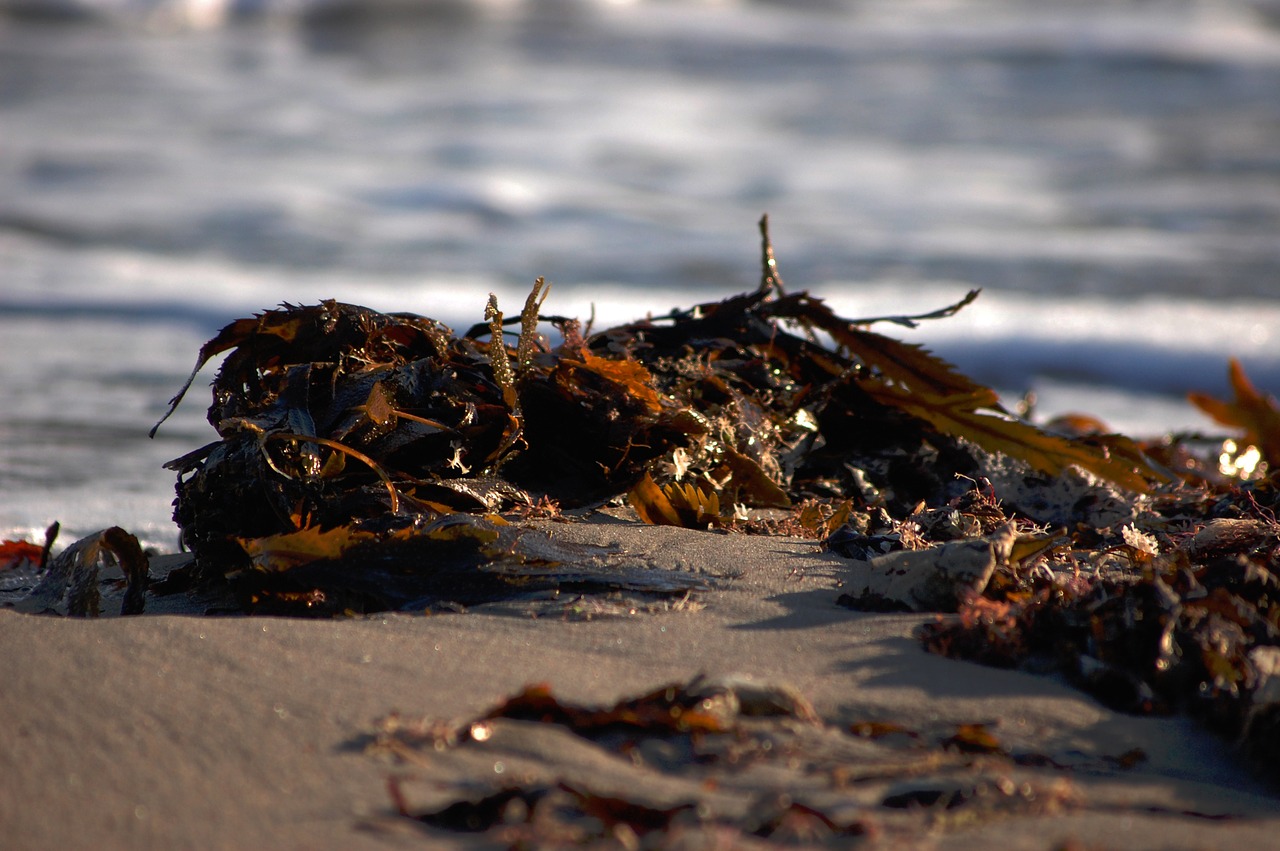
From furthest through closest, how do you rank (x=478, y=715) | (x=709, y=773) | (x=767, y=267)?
(x=767, y=267), (x=478, y=715), (x=709, y=773)

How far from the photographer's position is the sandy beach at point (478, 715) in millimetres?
1036

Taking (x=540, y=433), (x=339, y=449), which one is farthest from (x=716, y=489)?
(x=339, y=449)

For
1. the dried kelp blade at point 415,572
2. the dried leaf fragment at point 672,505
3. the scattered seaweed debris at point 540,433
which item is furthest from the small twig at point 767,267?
the dried kelp blade at point 415,572

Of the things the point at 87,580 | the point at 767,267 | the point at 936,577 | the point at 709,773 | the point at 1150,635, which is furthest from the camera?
the point at 767,267

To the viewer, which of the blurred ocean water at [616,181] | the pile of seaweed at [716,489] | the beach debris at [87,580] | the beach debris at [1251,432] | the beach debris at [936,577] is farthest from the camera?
the blurred ocean water at [616,181]

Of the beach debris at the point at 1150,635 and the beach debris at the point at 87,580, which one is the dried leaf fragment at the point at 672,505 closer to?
the beach debris at the point at 1150,635

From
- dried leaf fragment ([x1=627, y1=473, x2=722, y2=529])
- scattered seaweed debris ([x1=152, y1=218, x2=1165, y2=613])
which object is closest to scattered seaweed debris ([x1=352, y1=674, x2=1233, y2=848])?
scattered seaweed debris ([x1=152, y1=218, x2=1165, y2=613])

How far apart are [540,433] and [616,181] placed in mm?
7957

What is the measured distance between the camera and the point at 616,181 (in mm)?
9648

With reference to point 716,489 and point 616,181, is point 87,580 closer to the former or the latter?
point 716,489

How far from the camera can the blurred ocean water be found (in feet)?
17.0

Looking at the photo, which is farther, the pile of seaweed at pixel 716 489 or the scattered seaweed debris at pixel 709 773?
the pile of seaweed at pixel 716 489

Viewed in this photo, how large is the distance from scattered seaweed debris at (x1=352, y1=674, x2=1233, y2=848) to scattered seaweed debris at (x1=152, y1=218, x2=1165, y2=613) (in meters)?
0.47

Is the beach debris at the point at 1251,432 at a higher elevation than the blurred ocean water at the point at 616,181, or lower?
lower
